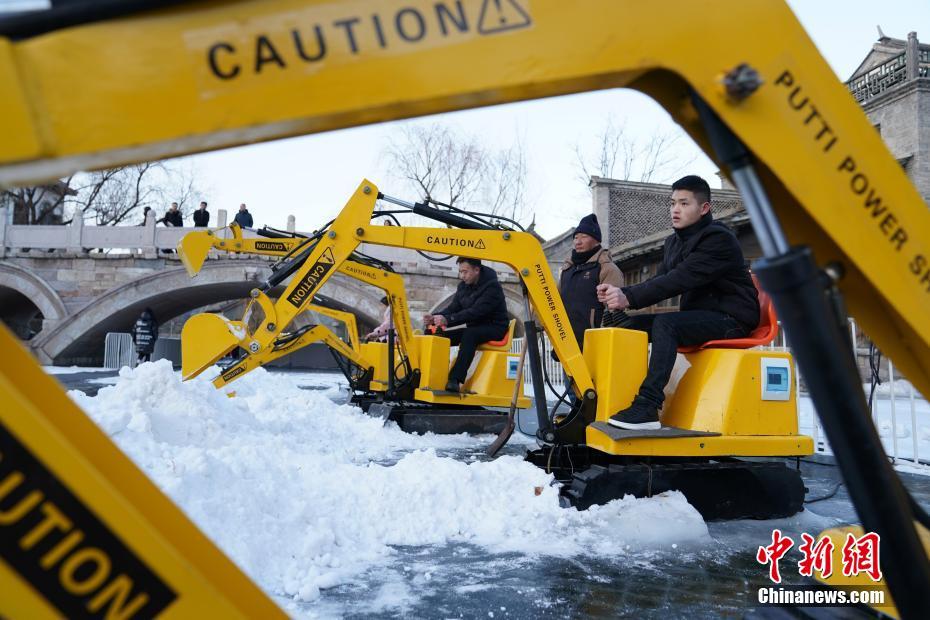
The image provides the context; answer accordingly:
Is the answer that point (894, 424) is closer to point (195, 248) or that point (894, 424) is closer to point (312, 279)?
point (312, 279)

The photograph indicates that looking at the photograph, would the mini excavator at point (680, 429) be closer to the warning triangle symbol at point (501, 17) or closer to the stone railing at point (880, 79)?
the warning triangle symbol at point (501, 17)

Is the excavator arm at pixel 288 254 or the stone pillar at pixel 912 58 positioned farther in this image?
the stone pillar at pixel 912 58

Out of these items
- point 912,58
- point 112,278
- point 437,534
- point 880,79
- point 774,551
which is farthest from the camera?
point 880,79

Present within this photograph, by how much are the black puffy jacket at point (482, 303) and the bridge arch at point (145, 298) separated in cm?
1468

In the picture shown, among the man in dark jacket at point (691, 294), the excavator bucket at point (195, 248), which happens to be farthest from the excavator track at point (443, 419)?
the man in dark jacket at point (691, 294)

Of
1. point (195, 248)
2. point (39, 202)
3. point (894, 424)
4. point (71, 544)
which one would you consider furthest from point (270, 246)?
point (39, 202)

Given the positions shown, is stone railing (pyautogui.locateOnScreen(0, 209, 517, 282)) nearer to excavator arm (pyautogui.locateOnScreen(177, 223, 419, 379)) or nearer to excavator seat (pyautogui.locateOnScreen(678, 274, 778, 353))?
excavator arm (pyautogui.locateOnScreen(177, 223, 419, 379))

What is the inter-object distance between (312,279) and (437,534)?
3.92 meters

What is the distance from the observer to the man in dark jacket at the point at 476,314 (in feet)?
27.5

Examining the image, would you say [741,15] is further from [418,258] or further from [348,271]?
[418,258]

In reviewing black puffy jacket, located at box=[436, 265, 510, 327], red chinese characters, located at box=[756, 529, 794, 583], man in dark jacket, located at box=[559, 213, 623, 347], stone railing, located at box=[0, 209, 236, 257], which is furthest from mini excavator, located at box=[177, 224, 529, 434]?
stone railing, located at box=[0, 209, 236, 257]

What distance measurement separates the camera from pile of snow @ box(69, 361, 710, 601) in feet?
10.6

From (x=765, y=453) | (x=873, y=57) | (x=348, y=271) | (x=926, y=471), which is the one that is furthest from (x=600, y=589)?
(x=873, y=57)

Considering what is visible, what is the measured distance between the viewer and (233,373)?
828cm
